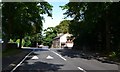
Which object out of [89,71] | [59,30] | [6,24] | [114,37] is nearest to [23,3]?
[6,24]

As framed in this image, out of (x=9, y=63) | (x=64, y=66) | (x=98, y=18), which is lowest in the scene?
(x=64, y=66)

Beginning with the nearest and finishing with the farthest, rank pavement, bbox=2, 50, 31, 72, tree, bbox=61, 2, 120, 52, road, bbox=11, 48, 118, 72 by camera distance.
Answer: road, bbox=11, 48, 118, 72 < pavement, bbox=2, 50, 31, 72 < tree, bbox=61, 2, 120, 52

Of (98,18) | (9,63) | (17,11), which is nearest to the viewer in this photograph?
(9,63)

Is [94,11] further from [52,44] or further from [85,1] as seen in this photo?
[52,44]

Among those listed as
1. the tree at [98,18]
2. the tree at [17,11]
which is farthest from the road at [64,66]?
the tree at [17,11]

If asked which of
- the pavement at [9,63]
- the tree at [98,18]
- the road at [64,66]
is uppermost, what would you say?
the tree at [98,18]

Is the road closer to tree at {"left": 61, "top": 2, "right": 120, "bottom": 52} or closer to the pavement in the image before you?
the pavement

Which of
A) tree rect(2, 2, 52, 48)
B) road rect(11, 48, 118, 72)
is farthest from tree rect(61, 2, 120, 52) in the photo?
road rect(11, 48, 118, 72)

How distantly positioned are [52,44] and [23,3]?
92.1m

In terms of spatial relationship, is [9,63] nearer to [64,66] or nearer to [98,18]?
[64,66]

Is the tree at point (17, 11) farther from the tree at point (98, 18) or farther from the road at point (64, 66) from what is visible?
the road at point (64, 66)

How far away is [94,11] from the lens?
A: 32562 mm

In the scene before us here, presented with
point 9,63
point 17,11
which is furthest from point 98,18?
point 9,63

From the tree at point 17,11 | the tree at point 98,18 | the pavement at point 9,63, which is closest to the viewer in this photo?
the pavement at point 9,63
